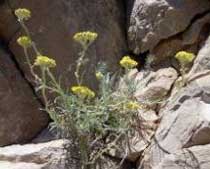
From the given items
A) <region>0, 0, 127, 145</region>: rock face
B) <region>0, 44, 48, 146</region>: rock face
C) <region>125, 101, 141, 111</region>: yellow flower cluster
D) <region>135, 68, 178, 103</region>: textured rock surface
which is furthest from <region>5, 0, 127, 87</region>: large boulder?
<region>125, 101, 141, 111</region>: yellow flower cluster

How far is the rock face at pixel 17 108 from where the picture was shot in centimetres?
402

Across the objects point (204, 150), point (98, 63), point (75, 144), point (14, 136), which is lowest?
point (204, 150)

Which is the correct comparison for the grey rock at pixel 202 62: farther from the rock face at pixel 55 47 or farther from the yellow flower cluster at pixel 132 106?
the rock face at pixel 55 47

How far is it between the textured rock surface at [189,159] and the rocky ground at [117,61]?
0.07 metres

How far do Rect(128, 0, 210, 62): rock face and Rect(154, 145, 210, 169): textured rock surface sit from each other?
37.9 inches

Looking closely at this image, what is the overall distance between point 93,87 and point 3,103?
1.95 ft

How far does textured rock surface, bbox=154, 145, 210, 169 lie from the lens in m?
2.94

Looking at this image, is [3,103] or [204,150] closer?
[204,150]

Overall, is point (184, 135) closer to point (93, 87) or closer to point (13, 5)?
point (93, 87)

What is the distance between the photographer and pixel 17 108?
4.06 metres

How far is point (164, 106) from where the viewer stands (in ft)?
11.8

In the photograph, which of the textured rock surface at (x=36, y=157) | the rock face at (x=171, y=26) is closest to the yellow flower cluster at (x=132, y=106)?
the textured rock surface at (x=36, y=157)

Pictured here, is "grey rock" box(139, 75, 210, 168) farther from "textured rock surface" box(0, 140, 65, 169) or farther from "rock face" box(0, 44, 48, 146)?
"rock face" box(0, 44, 48, 146)

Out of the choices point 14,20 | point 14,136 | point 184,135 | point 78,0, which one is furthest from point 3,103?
point 184,135
